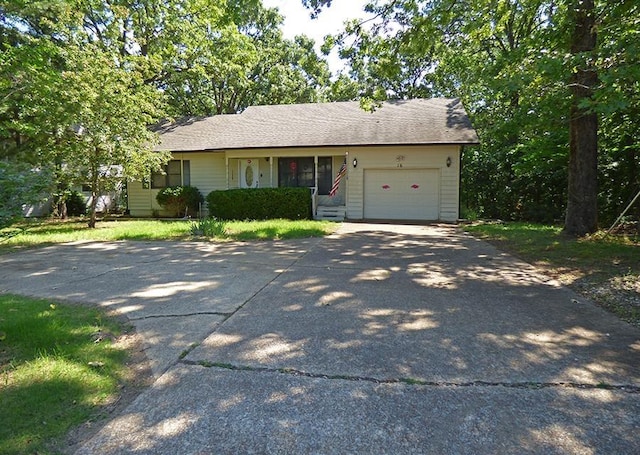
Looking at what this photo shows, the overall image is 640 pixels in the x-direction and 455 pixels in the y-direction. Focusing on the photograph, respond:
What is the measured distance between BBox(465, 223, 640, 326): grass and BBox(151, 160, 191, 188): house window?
1276cm

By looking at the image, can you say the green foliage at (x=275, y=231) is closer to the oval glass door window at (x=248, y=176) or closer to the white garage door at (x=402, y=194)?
the white garage door at (x=402, y=194)

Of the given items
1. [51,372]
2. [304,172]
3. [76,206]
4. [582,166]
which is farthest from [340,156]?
[51,372]

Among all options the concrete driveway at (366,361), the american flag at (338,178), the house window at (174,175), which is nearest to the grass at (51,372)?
the concrete driveway at (366,361)

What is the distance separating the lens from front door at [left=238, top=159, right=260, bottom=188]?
53.3 feet

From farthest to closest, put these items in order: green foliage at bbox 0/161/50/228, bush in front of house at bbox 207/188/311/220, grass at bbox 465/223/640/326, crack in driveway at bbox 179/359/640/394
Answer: bush in front of house at bbox 207/188/311/220, grass at bbox 465/223/640/326, green foliage at bbox 0/161/50/228, crack in driveway at bbox 179/359/640/394

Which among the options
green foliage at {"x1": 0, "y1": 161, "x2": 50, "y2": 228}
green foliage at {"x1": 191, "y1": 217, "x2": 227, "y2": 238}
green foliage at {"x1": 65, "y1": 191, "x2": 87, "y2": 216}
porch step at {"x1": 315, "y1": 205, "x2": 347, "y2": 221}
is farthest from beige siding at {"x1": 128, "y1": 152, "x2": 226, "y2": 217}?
green foliage at {"x1": 0, "y1": 161, "x2": 50, "y2": 228}

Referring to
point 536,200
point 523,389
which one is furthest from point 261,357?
point 536,200

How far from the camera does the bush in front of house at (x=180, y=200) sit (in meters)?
15.9

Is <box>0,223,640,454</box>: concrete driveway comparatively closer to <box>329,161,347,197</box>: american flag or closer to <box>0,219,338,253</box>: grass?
<box>0,219,338,253</box>: grass

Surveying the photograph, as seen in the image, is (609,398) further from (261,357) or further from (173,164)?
(173,164)

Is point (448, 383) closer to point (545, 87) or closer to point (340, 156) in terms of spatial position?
point (545, 87)

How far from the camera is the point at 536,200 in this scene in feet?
46.3

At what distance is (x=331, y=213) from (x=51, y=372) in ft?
40.9

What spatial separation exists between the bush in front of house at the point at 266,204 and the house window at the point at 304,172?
2.16m
